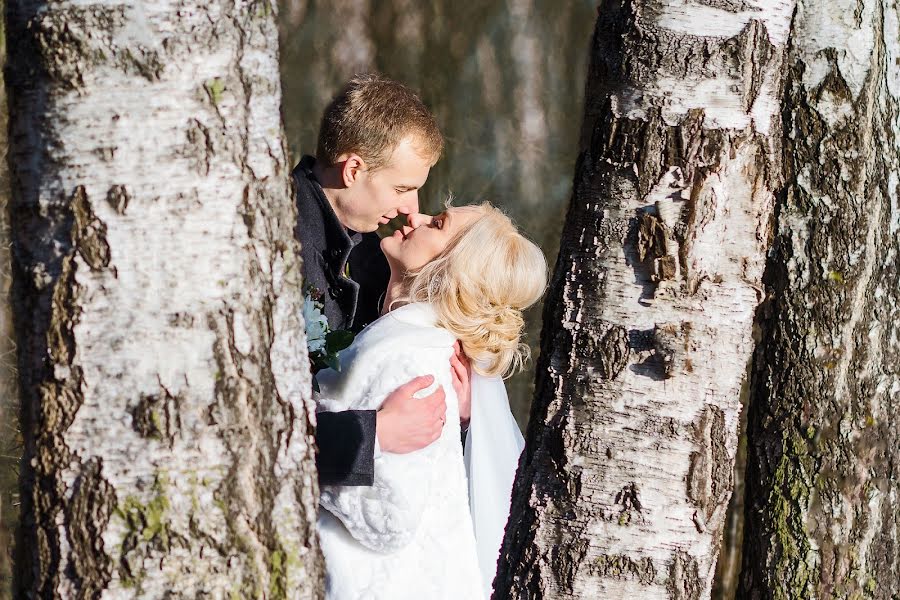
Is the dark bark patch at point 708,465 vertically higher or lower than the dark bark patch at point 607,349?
lower

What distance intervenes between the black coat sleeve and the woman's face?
637 millimetres

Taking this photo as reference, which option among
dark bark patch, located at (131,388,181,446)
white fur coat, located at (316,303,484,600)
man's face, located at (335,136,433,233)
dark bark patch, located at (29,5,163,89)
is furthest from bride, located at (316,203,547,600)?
dark bark patch, located at (29,5,163,89)

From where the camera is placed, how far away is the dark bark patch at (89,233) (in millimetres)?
1541

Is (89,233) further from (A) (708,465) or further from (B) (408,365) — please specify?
(B) (408,365)

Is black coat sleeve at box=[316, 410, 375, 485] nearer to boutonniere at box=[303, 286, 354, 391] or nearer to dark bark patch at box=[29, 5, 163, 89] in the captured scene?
boutonniere at box=[303, 286, 354, 391]

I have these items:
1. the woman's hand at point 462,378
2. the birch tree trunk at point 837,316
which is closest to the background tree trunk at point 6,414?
the woman's hand at point 462,378

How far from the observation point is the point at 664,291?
2174 millimetres

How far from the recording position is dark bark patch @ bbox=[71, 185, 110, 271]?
1.54m

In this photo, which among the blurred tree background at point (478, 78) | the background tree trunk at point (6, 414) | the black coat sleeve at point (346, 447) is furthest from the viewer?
the blurred tree background at point (478, 78)

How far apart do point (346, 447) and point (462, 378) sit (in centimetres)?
66

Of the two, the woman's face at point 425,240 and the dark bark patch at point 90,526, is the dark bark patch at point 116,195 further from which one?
the woman's face at point 425,240

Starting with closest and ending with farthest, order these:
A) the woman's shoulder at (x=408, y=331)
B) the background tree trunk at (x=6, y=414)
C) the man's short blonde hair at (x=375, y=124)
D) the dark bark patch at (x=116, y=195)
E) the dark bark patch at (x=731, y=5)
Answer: the dark bark patch at (x=116, y=195) → the dark bark patch at (x=731, y=5) → the woman's shoulder at (x=408, y=331) → the man's short blonde hair at (x=375, y=124) → the background tree trunk at (x=6, y=414)

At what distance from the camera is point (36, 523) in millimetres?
1596

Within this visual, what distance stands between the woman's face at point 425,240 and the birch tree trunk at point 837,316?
1033 millimetres
